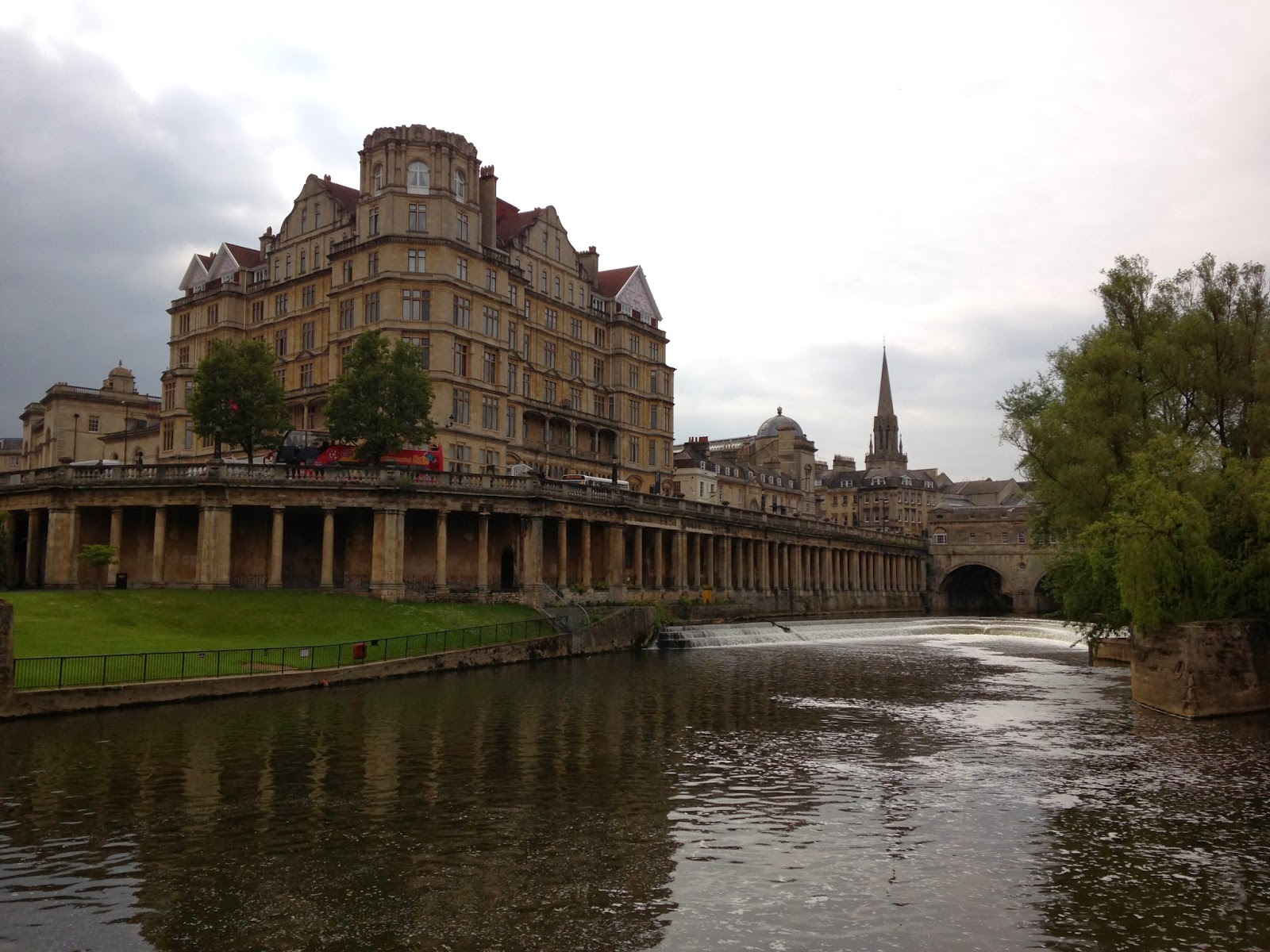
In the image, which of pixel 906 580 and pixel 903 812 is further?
pixel 906 580

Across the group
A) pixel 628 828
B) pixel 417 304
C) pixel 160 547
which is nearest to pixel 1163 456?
pixel 628 828

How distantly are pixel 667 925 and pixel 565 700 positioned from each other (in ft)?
72.1

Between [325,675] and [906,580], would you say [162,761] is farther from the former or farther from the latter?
[906,580]

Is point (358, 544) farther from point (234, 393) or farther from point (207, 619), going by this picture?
point (207, 619)

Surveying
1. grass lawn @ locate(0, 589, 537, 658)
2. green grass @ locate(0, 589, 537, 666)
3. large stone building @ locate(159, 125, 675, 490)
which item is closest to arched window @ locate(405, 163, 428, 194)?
large stone building @ locate(159, 125, 675, 490)

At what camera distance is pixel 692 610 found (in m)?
73.7

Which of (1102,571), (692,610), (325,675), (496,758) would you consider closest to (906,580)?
(692,610)

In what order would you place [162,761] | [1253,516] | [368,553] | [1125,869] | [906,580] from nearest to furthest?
[1125,869]
[162,761]
[1253,516]
[368,553]
[906,580]

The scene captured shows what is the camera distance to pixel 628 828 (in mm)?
18359

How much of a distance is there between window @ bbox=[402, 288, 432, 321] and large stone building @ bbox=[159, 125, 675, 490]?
0.31 feet

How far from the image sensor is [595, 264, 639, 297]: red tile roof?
100438mm

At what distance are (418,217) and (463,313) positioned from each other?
→ 7521 mm

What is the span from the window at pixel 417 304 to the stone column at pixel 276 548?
844 inches

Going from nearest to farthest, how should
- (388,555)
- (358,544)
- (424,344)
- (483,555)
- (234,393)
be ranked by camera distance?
(388,555) < (483,555) < (358,544) < (234,393) < (424,344)
